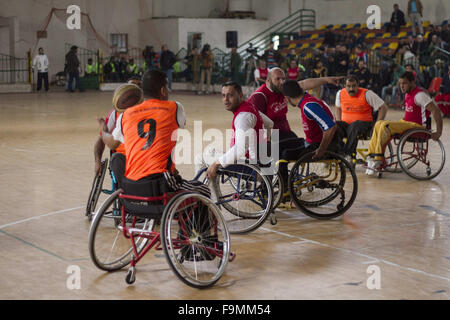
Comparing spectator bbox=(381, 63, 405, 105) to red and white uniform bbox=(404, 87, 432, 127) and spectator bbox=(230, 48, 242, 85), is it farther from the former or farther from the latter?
red and white uniform bbox=(404, 87, 432, 127)

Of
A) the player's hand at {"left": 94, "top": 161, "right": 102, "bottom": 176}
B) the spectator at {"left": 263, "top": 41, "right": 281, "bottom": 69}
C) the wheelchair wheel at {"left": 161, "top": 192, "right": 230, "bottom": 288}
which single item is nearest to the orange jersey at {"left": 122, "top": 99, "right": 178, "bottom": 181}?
the wheelchair wheel at {"left": 161, "top": 192, "right": 230, "bottom": 288}

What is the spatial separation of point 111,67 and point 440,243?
873 inches

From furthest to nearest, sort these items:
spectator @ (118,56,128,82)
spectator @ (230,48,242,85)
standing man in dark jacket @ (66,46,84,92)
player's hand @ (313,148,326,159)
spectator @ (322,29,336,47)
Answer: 1. spectator @ (118,56,128,82)
2. standing man in dark jacket @ (66,46,84,92)
3. spectator @ (230,48,242,85)
4. spectator @ (322,29,336,47)
5. player's hand @ (313,148,326,159)

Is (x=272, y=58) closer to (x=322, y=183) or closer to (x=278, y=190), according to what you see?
(x=322, y=183)

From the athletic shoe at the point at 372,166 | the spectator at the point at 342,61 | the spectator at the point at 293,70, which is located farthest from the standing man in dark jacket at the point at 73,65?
the athletic shoe at the point at 372,166

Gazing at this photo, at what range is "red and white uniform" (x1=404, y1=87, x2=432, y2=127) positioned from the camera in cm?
847

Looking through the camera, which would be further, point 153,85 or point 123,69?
point 123,69

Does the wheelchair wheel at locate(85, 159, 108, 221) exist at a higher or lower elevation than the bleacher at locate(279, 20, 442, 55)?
lower

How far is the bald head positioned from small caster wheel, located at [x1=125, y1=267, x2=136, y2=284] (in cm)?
304

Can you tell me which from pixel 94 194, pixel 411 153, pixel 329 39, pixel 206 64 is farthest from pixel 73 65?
pixel 94 194

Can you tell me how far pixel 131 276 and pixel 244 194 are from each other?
1569 mm

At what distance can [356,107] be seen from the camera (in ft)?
28.9

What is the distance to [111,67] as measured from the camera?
26.5 meters
